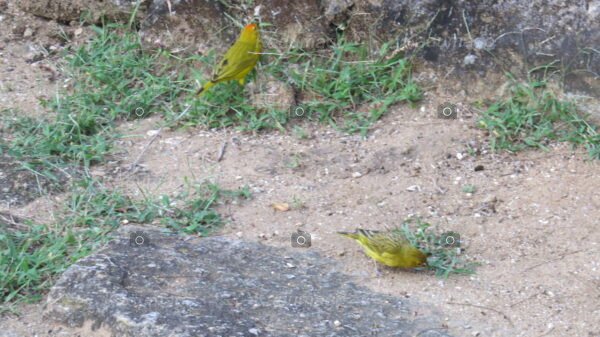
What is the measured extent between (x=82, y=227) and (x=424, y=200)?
1.69m

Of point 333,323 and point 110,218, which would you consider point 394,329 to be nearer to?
point 333,323

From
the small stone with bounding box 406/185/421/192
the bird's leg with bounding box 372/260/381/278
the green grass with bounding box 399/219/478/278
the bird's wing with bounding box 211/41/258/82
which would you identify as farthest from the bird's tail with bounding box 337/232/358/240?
the bird's wing with bounding box 211/41/258/82

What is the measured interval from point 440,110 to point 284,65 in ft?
3.18

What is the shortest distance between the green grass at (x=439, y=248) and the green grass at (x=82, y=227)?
0.88 m

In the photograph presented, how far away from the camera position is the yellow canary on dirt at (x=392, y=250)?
13.5 feet

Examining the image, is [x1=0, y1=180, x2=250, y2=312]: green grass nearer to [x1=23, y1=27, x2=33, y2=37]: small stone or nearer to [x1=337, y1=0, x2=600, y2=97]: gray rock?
[x1=337, y1=0, x2=600, y2=97]: gray rock

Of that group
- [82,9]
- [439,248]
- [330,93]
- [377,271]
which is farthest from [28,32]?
[439,248]

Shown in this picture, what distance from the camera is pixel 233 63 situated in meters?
5.30

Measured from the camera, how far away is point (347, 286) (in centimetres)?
412

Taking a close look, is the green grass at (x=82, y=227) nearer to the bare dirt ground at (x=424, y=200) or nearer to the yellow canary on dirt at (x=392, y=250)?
the bare dirt ground at (x=424, y=200)

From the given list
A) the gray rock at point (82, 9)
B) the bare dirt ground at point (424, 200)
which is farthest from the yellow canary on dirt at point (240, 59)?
the gray rock at point (82, 9)

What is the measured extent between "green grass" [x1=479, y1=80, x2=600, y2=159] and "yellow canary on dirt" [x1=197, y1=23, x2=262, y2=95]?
1.34 meters

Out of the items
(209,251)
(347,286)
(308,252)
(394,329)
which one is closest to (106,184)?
(209,251)

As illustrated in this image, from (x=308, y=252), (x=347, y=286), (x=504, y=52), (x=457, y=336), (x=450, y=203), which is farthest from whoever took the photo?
(x=504, y=52)
